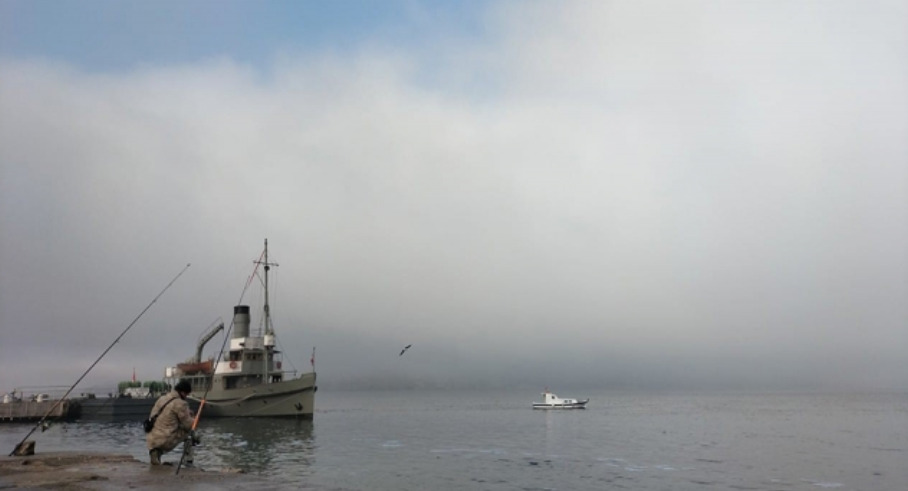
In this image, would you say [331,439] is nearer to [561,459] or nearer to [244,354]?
[244,354]

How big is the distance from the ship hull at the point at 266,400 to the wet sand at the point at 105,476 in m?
47.1

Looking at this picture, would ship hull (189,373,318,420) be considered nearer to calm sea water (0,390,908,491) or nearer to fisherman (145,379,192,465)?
calm sea water (0,390,908,491)

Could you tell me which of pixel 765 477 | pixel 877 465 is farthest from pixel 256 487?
pixel 877 465

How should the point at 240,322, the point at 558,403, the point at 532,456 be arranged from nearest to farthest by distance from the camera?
1. the point at 532,456
2. the point at 240,322
3. the point at 558,403

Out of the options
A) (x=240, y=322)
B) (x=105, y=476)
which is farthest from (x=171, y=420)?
(x=240, y=322)

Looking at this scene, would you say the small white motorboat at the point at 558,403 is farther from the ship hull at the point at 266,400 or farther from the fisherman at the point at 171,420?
the fisherman at the point at 171,420

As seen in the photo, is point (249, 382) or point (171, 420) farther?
point (249, 382)

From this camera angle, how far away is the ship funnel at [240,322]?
216 feet

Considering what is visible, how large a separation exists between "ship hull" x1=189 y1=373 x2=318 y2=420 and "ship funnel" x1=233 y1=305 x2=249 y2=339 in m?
5.41

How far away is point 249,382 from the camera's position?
6531 centimetres

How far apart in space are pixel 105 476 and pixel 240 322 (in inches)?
2158

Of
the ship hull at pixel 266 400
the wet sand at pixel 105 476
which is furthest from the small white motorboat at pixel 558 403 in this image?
the wet sand at pixel 105 476

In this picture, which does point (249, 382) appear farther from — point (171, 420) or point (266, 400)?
point (171, 420)

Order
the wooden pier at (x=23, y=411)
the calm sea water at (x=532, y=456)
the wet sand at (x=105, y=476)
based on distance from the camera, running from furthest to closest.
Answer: the wooden pier at (x=23, y=411), the calm sea water at (x=532, y=456), the wet sand at (x=105, y=476)
